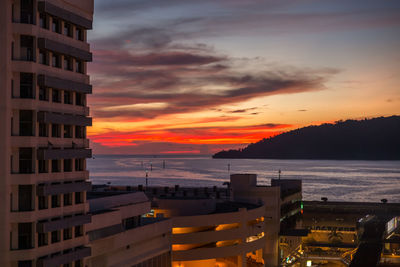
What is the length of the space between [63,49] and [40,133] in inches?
276

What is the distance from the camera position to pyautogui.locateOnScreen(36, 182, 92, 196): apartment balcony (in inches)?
1730

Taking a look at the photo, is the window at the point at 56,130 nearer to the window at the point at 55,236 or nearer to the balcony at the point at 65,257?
the window at the point at 55,236

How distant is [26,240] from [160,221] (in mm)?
22946

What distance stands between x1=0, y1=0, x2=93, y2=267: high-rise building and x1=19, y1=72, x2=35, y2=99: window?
0.24 feet

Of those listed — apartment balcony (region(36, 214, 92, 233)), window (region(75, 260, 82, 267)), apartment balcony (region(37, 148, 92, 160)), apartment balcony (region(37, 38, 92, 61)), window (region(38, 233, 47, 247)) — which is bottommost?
window (region(75, 260, 82, 267))

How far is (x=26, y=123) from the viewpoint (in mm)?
44094

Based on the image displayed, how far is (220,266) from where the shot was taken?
3351 inches

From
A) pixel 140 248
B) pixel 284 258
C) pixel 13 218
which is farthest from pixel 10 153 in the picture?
pixel 284 258

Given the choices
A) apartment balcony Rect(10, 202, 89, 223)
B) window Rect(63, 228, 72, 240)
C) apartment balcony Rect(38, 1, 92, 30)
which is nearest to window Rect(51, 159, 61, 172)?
apartment balcony Rect(10, 202, 89, 223)

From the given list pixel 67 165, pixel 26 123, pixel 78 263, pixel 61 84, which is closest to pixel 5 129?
pixel 26 123

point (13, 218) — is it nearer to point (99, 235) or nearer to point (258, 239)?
point (99, 235)

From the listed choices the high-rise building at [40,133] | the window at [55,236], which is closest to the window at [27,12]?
the high-rise building at [40,133]

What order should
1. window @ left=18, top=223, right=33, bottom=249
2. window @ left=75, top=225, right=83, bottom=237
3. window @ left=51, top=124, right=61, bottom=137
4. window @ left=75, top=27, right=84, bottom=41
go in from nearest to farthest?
1. window @ left=18, top=223, right=33, bottom=249
2. window @ left=51, top=124, right=61, bottom=137
3. window @ left=75, top=225, right=83, bottom=237
4. window @ left=75, top=27, right=84, bottom=41

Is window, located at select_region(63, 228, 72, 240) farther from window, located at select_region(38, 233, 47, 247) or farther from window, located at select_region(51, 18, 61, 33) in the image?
window, located at select_region(51, 18, 61, 33)
